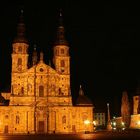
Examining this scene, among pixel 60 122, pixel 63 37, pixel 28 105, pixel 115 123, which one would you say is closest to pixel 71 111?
pixel 60 122

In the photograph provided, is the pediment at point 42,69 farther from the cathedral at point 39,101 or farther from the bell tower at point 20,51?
the bell tower at point 20,51

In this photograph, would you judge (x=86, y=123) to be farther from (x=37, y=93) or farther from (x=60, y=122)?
(x=37, y=93)

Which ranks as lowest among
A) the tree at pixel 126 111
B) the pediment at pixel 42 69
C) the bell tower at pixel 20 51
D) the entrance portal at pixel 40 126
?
the entrance portal at pixel 40 126

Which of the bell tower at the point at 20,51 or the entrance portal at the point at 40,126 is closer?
the entrance portal at the point at 40,126

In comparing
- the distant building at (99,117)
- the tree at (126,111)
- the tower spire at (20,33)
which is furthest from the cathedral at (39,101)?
the distant building at (99,117)

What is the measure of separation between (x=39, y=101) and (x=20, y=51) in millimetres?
11475

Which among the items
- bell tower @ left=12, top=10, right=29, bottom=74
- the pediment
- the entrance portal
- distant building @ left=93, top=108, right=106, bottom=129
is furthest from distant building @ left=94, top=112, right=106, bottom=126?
bell tower @ left=12, top=10, right=29, bottom=74

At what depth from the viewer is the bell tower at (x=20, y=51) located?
8333cm

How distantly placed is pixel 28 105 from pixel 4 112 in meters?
5.09

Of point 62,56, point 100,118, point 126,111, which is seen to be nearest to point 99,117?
point 100,118

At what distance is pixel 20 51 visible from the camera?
8425 cm

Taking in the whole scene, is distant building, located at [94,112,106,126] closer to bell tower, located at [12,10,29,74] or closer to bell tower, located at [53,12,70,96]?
bell tower, located at [53,12,70,96]

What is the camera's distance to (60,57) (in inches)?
3371

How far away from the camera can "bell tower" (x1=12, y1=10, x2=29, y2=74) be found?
83331 millimetres
